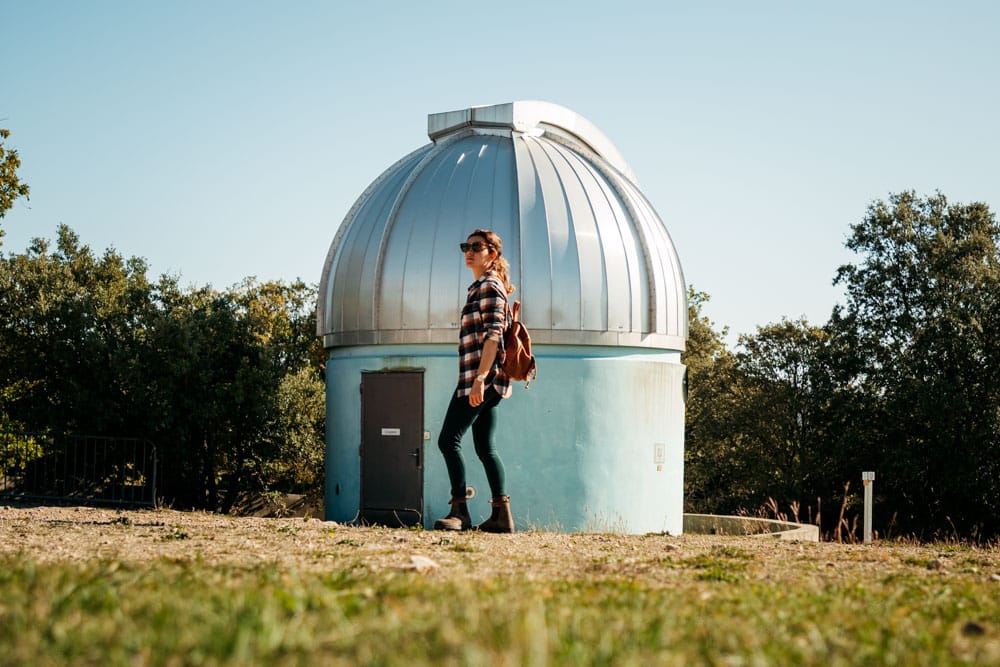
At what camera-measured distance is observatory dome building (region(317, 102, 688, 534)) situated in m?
12.7

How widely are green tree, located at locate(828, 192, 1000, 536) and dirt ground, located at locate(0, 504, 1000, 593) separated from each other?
15004 millimetres

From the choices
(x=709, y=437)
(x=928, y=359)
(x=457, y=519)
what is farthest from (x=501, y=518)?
(x=709, y=437)

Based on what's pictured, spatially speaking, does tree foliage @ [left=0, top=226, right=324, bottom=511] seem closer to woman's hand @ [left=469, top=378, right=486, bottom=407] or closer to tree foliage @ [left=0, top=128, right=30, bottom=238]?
tree foliage @ [left=0, top=128, right=30, bottom=238]

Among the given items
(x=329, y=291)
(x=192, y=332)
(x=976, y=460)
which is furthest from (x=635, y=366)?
(x=976, y=460)

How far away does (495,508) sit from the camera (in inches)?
344

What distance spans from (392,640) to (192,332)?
13.2 metres

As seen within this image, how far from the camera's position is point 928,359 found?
23094 millimetres

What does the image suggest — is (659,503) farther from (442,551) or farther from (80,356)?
(80,356)

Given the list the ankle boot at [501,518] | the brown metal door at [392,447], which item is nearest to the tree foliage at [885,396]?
the brown metal door at [392,447]

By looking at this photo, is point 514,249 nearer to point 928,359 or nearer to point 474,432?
point 474,432

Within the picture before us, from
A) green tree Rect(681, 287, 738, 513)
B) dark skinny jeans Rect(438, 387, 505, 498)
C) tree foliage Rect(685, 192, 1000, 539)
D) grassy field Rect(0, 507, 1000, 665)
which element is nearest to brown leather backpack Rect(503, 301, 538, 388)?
dark skinny jeans Rect(438, 387, 505, 498)

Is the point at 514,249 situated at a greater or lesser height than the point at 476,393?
greater

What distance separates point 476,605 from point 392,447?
9.46 metres

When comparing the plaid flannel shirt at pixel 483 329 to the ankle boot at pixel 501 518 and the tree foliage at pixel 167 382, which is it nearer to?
the ankle boot at pixel 501 518
